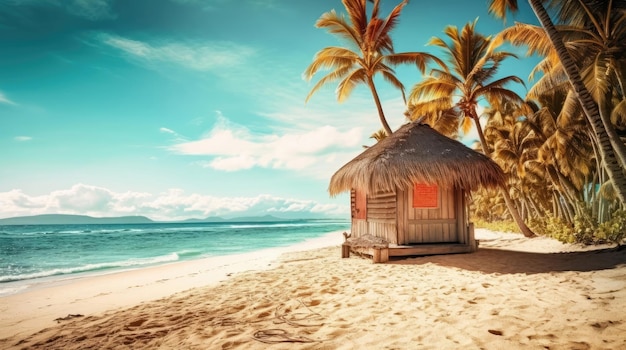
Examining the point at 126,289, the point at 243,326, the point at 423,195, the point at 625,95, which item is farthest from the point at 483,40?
the point at 126,289

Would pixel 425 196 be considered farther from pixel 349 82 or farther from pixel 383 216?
pixel 349 82

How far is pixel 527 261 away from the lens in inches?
285

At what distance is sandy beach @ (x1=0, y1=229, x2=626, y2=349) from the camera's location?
10.0 ft

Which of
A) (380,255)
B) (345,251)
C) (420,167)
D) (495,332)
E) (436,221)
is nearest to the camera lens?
(495,332)

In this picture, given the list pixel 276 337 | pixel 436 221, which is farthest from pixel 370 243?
pixel 276 337

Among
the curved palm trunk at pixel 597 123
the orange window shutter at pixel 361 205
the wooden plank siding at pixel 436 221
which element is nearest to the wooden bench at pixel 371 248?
the wooden plank siding at pixel 436 221

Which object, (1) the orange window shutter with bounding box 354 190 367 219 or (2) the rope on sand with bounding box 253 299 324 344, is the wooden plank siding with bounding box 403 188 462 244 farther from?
(2) the rope on sand with bounding box 253 299 324 344

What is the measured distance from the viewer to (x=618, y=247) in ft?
23.2

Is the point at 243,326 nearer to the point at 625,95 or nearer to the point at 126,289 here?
the point at 126,289

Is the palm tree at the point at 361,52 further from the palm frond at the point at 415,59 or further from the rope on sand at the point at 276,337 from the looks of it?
the rope on sand at the point at 276,337

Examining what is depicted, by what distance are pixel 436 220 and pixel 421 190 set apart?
87cm

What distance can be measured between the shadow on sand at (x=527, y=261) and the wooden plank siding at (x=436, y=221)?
0.54 m

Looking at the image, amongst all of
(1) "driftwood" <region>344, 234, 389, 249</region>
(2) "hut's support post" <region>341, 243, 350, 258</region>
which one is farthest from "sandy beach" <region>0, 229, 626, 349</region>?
(2) "hut's support post" <region>341, 243, 350, 258</region>

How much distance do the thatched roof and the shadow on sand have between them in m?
1.78
